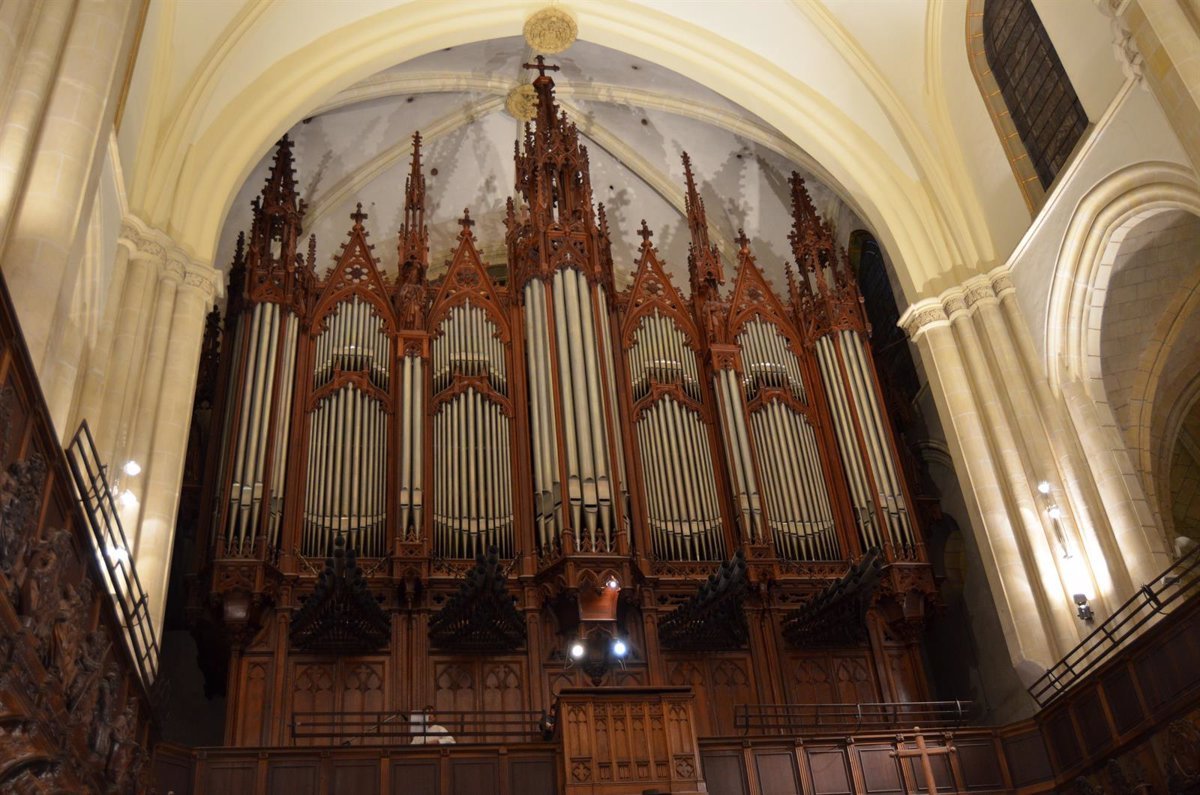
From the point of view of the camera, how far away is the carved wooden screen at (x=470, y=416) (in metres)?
14.8

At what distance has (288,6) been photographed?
16266 millimetres

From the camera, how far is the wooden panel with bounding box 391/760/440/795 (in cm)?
1184

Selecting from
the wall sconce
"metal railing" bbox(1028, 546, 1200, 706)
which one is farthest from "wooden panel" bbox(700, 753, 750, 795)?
the wall sconce

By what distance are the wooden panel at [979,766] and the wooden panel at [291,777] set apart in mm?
7011

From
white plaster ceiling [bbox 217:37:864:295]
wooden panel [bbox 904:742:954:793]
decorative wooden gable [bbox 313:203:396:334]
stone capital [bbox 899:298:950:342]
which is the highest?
white plaster ceiling [bbox 217:37:864:295]

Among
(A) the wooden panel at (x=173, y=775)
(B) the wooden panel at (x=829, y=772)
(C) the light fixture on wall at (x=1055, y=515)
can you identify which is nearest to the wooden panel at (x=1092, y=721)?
(C) the light fixture on wall at (x=1055, y=515)

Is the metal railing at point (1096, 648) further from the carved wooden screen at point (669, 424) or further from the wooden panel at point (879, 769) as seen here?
the carved wooden screen at point (669, 424)

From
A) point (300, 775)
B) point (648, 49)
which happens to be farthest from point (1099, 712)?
point (648, 49)

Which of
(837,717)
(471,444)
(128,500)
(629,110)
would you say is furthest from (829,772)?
(629,110)

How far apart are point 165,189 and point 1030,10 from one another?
11394mm

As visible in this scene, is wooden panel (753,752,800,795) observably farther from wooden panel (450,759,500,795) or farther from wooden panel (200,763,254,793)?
wooden panel (200,763,254,793)

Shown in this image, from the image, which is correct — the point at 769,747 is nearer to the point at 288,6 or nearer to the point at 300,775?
the point at 300,775

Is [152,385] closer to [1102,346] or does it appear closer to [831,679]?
[831,679]

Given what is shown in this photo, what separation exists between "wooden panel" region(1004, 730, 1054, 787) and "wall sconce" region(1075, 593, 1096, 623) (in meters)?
1.39
